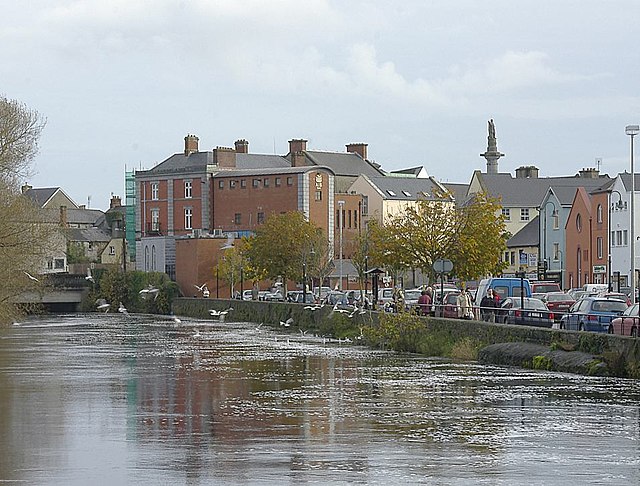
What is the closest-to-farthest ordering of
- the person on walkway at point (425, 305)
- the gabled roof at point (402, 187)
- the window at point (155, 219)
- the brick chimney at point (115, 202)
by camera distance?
the person on walkway at point (425, 305)
the gabled roof at point (402, 187)
the window at point (155, 219)
the brick chimney at point (115, 202)

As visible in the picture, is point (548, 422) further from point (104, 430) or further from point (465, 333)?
point (465, 333)

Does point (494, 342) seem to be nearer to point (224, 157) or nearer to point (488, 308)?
point (488, 308)

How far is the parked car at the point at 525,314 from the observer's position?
41531 millimetres

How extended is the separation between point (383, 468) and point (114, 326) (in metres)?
62.8

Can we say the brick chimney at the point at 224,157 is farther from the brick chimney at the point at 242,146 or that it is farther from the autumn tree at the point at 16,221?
the autumn tree at the point at 16,221

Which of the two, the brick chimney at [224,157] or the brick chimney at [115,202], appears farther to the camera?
the brick chimney at [115,202]

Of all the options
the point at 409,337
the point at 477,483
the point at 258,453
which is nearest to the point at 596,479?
the point at 477,483

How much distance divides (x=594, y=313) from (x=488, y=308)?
12.3 ft

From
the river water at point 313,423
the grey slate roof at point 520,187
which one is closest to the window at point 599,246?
the grey slate roof at point 520,187

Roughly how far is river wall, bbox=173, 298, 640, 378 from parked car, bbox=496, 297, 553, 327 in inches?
47.3

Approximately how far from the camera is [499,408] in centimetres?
2662

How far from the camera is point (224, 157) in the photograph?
12431 centimetres

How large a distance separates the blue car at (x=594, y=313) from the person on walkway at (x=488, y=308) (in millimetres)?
3044

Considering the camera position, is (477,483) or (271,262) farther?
(271,262)
